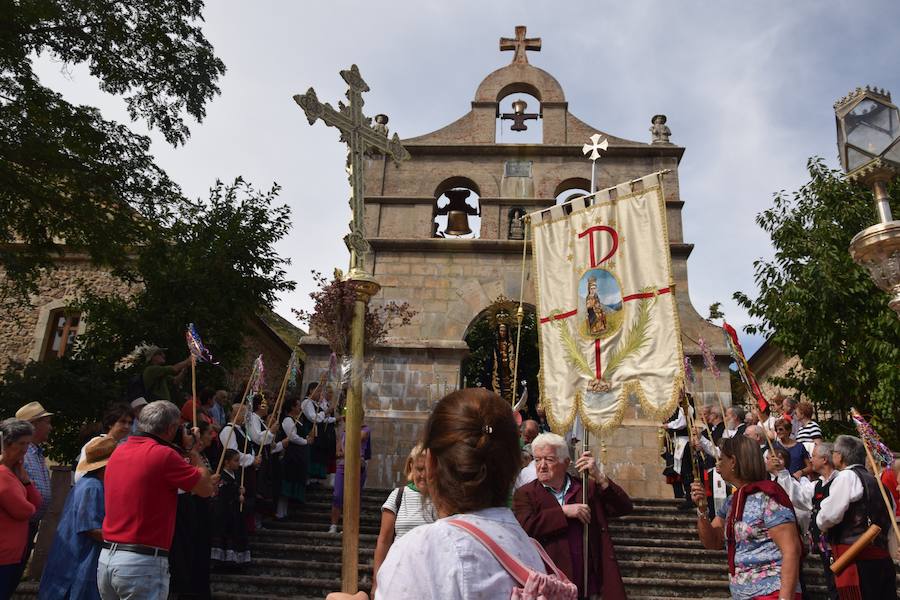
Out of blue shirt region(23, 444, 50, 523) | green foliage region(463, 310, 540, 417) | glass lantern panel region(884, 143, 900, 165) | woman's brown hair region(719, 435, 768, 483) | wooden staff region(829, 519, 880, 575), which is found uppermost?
green foliage region(463, 310, 540, 417)

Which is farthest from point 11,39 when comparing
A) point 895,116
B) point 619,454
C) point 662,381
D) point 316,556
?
point 619,454

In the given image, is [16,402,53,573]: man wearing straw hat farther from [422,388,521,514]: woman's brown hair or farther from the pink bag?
the pink bag

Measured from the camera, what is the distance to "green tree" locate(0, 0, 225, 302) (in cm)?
958

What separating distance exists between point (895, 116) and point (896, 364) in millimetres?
8260

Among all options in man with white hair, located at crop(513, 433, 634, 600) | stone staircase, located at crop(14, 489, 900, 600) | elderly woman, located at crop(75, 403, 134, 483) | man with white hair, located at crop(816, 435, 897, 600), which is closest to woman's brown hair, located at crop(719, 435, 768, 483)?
man with white hair, located at crop(513, 433, 634, 600)

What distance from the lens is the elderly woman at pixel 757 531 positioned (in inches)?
141

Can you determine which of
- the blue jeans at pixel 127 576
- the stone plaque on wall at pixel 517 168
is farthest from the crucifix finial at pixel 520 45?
the blue jeans at pixel 127 576

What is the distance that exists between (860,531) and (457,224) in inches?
430

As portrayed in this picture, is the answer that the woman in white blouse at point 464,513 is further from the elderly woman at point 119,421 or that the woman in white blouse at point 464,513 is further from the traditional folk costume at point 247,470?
the traditional folk costume at point 247,470

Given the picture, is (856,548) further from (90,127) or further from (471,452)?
(90,127)

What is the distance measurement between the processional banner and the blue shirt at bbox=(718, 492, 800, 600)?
155cm

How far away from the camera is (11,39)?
9414 mm

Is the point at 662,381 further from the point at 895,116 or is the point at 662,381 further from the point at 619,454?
the point at 619,454

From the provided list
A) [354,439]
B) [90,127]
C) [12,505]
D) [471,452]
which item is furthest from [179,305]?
[471,452]
